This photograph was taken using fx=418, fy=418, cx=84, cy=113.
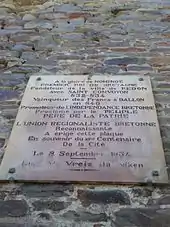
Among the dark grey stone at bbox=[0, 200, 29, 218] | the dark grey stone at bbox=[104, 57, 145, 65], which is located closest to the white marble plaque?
the dark grey stone at bbox=[0, 200, 29, 218]

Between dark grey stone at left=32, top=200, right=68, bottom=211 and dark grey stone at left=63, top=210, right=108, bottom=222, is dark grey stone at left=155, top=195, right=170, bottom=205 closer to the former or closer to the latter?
dark grey stone at left=63, top=210, right=108, bottom=222

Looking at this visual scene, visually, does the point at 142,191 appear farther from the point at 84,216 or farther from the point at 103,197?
the point at 84,216

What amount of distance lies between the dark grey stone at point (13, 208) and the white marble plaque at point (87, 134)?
0.14 m

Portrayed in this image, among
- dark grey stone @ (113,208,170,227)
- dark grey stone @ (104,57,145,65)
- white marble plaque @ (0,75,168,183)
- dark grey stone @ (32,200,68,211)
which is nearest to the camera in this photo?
dark grey stone @ (113,208,170,227)

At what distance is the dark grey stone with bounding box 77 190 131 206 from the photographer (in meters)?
1.89

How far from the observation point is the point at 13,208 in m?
1.87

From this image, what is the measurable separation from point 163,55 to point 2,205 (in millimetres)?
1727

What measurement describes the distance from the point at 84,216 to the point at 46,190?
0.24m

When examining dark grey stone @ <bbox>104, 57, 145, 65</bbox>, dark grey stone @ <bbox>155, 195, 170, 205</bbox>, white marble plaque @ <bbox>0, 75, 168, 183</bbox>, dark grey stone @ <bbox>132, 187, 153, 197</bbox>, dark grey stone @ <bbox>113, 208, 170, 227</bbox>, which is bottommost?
dark grey stone @ <bbox>113, 208, 170, 227</bbox>

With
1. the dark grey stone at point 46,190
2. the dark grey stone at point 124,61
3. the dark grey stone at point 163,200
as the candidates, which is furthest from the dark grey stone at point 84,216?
the dark grey stone at point 124,61

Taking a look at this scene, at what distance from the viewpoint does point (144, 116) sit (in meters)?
2.36

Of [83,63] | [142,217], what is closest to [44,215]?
[142,217]

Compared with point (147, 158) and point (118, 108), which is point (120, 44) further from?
point (147, 158)

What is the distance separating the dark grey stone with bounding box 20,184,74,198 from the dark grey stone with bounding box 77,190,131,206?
0.06 m
